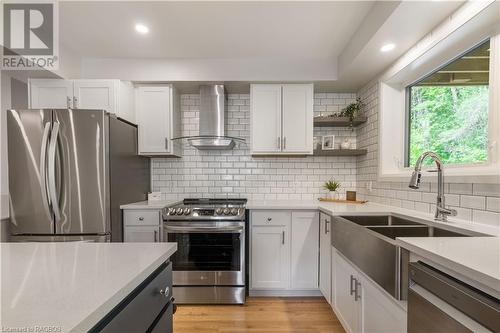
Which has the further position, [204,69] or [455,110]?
[204,69]

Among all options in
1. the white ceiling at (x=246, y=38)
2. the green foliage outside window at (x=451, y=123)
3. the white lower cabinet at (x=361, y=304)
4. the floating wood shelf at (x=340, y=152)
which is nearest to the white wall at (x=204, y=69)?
the white ceiling at (x=246, y=38)

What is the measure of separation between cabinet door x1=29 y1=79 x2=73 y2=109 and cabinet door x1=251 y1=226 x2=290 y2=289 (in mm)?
2391

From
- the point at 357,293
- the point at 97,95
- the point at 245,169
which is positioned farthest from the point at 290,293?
the point at 97,95

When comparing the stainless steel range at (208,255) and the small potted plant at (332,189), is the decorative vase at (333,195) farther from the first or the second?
the stainless steel range at (208,255)

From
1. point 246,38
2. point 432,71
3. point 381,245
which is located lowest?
point 381,245

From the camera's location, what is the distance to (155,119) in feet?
9.14

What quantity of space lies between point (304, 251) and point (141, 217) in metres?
1.72

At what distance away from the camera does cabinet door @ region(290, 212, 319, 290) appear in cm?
244

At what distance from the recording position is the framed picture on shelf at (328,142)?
2863 millimetres

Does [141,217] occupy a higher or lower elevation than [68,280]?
lower

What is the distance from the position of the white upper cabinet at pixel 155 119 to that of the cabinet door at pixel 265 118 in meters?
0.98

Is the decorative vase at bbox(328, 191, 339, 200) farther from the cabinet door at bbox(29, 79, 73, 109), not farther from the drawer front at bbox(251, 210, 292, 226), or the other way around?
the cabinet door at bbox(29, 79, 73, 109)

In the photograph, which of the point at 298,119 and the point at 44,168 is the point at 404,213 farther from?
the point at 44,168

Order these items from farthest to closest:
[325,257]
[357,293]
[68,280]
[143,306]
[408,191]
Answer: [325,257] → [408,191] → [357,293] → [143,306] → [68,280]
